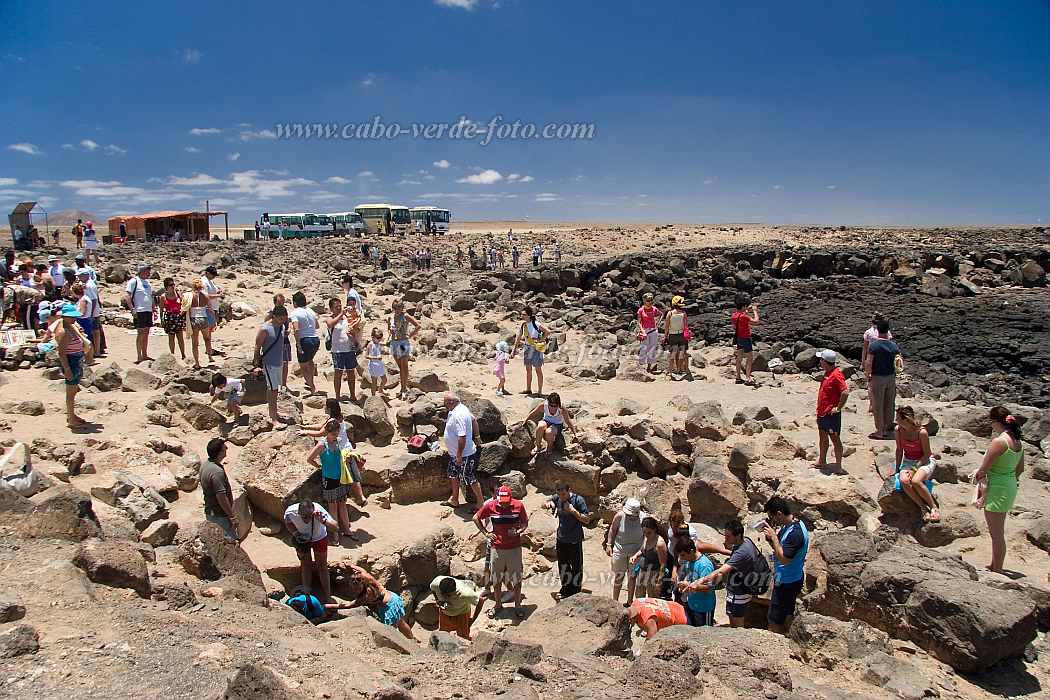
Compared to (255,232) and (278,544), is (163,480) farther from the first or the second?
(255,232)

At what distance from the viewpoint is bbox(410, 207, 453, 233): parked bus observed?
62.8 meters

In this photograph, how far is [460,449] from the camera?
892cm

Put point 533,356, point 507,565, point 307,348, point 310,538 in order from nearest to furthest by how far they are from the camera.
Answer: point 310,538 < point 507,565 < point 307,348 < point 533,356

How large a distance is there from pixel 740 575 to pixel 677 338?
9.43 metres

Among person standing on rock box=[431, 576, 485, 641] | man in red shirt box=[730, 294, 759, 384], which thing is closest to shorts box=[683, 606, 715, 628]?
person standing on rock box=[431, 576, 485, 641]

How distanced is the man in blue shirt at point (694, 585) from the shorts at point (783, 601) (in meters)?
0.58

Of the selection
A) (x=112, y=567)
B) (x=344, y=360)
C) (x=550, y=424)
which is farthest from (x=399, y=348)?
(x=112, y=567)

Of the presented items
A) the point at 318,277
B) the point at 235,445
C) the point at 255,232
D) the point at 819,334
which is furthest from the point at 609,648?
the point at 255,232

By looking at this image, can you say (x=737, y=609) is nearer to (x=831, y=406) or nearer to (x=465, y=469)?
(x=831, y=406)

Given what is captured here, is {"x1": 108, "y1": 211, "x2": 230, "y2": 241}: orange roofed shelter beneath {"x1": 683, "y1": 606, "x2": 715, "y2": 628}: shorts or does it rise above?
above

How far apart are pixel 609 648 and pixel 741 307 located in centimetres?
1057

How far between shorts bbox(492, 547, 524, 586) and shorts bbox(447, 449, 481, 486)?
174 centimetres

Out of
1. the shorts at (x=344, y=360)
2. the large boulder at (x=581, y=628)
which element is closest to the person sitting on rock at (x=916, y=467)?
the large boulder at (x=581, y=628)

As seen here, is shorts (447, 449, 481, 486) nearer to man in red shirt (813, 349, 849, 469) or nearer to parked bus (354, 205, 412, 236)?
man in red shirt (813, 349, 849, 469)
